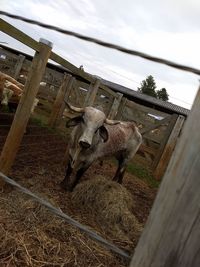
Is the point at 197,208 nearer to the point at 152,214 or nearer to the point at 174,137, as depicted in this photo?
the point at 152,214

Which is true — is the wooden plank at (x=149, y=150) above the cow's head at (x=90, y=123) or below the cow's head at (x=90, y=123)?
below

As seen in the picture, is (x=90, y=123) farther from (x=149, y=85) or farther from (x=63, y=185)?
(x=149, y=85)

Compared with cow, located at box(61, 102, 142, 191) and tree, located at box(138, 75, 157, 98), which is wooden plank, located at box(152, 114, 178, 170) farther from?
tree, located at box(138, 75, 157, 98)

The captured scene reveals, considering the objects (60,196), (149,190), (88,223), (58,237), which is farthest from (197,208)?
(149,190)

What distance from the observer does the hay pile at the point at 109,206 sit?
4.11 m

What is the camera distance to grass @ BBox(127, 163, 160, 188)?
8.62m

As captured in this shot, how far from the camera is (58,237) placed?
10.8 feet

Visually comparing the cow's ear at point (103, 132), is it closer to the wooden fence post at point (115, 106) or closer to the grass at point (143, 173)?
the grass at point (143, 173)

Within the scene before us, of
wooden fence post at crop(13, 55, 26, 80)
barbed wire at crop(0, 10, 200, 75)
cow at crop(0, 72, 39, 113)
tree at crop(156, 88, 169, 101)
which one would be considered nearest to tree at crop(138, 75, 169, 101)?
tree at crop(156, 88, 169, 101)

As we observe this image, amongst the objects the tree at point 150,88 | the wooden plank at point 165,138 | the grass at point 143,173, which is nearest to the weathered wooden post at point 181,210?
the grass at point 143,173

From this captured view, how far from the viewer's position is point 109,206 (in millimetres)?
4473

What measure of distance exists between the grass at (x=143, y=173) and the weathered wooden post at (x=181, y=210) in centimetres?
717

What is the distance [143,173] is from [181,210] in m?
8.40

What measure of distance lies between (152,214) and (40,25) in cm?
102
